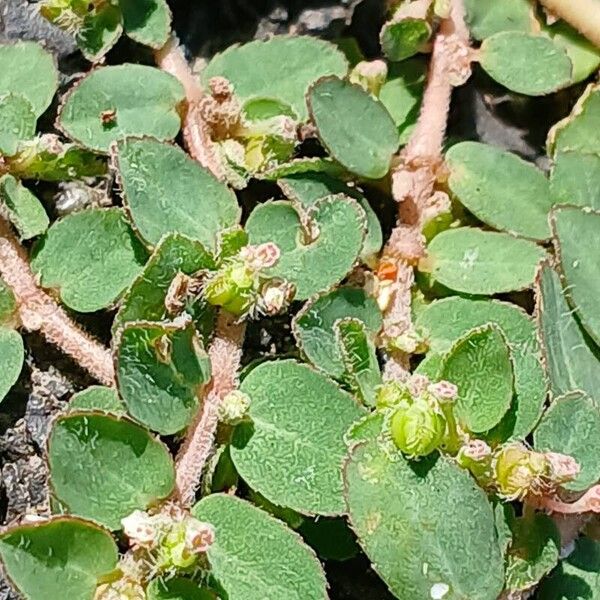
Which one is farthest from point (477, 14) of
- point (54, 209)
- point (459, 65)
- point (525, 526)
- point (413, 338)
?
point (525, 526)

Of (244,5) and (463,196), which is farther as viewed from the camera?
(244,5)

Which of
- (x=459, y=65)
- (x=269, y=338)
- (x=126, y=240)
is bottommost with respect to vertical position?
(x=269, y=338)

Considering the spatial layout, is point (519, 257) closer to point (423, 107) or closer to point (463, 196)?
point (463, 196)

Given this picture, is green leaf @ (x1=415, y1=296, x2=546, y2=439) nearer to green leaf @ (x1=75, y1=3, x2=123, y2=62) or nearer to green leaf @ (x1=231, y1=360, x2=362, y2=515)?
green leaf @ (x1=231, y1=360, x2=362, y2=515)

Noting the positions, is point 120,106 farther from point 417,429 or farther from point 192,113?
point 417,429

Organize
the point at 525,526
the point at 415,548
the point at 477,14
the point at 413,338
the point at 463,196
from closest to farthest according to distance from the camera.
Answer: the point at 415,548, the point at 525,526, the point at 413,338, the point at 463,196, the point at 477,14

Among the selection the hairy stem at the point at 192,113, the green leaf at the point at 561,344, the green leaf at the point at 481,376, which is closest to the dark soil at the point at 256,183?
the hairy stem at the point at 192,113
